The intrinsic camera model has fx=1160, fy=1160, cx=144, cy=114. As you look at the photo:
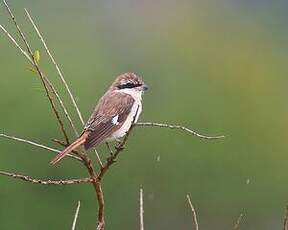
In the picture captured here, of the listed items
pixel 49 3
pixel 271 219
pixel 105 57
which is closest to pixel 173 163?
pixel 271 219

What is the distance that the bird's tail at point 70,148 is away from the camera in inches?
150

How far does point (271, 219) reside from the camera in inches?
1399

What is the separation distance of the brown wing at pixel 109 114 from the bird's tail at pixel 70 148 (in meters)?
0.17

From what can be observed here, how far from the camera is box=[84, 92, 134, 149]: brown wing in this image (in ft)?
16.6

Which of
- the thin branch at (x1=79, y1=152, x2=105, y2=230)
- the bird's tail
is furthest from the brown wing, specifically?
the thin branch at (x1=79, y1=152, x2=105, y2=230)

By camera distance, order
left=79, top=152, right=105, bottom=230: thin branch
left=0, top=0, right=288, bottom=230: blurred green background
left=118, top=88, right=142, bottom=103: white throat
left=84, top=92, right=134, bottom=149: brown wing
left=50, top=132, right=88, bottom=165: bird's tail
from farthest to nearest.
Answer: left=0, top=0, right=288, bottom=230: blurred green background
left=118, top=88, right=142, bottom=103: white throat
left=84, top=92, right=134, bottom=149: brown wing
left=50, top=132, right=88, bottom=165: bird's tail
left=79, top=152, right=105, bottom=230: thin branch

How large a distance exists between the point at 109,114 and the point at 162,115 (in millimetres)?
32845

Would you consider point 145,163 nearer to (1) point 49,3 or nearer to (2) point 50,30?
(2) point 50,30

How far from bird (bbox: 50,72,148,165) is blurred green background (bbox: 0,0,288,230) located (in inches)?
691

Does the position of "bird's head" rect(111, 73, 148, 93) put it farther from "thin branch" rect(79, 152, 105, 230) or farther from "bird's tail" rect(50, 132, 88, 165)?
"thin branch" rect(79, 152, 105, 230)

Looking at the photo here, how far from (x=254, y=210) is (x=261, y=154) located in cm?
550

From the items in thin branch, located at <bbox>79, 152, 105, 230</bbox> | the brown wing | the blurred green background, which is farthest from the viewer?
the blurred green background

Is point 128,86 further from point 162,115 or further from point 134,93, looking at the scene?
point 162,115

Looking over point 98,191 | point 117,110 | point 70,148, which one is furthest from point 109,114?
point 98,191
